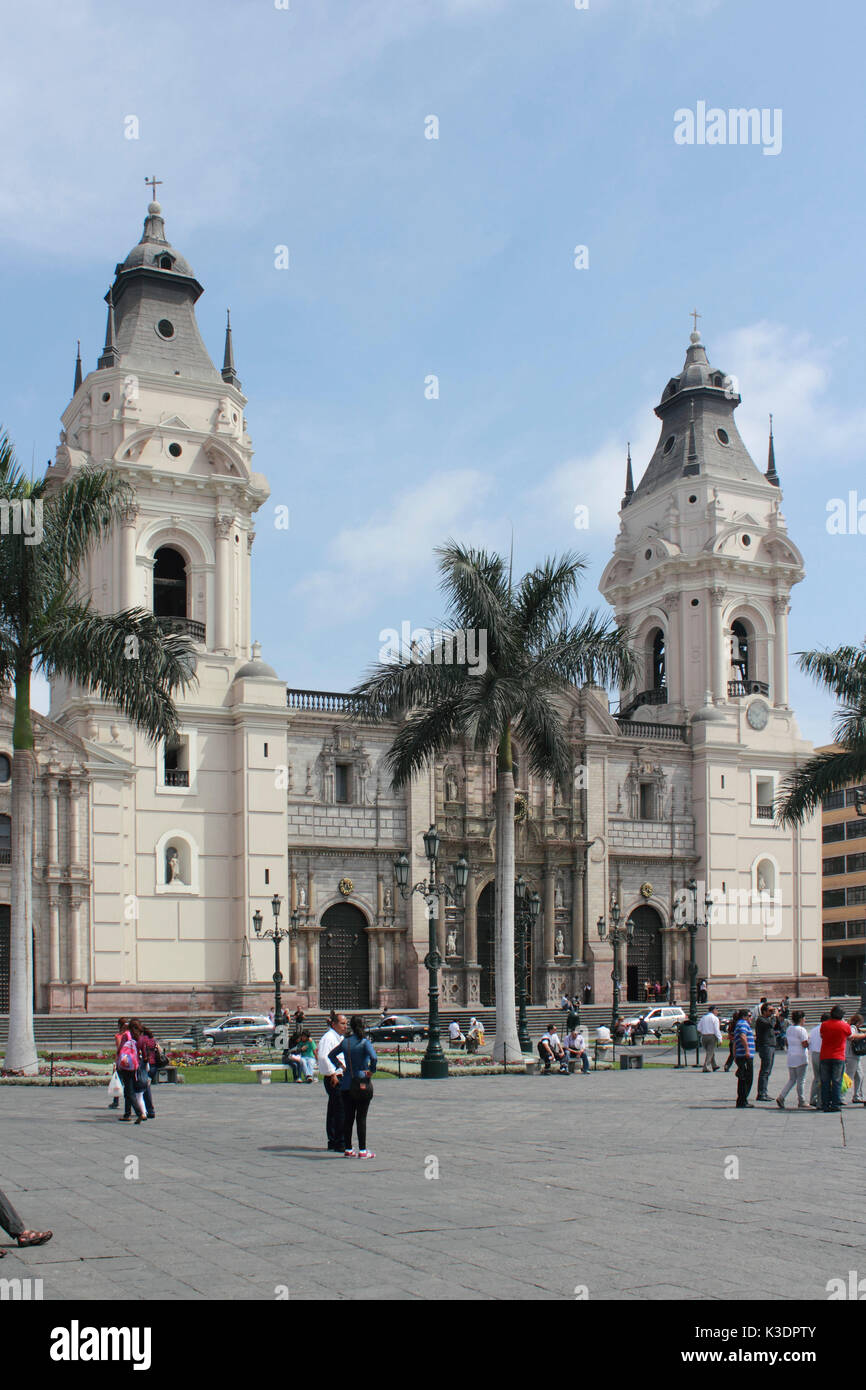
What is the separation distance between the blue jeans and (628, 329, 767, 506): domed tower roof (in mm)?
41251

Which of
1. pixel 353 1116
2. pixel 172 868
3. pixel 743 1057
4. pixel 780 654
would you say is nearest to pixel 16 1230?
pixel 353 1116

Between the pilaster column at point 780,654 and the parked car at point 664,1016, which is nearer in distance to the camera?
the parked car at point 664,1016

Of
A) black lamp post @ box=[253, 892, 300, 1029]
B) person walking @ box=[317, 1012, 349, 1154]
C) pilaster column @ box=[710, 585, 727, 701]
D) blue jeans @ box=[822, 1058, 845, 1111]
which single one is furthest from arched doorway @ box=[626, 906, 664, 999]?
person walking @ box=[317, 1012, 349, 1154]

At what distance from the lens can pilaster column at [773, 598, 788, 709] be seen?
5866cm

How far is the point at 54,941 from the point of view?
41594 mm

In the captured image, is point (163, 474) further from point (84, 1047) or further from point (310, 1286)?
point (310, 1286)

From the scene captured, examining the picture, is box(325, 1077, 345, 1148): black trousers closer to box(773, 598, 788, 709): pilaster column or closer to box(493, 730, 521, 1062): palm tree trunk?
box(493, 730, 521, 1062): palm tree trunk

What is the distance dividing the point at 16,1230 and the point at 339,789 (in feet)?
130

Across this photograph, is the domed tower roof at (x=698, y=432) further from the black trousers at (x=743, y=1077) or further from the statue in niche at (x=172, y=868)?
the black trousers at (x=743, y=1077)

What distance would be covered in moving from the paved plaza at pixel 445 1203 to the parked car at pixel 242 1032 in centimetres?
1727

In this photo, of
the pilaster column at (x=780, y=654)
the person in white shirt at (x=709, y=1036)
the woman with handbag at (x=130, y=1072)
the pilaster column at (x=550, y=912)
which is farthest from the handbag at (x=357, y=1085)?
the pilaster column at (x=780, y=654)

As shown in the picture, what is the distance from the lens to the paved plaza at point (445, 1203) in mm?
8906
